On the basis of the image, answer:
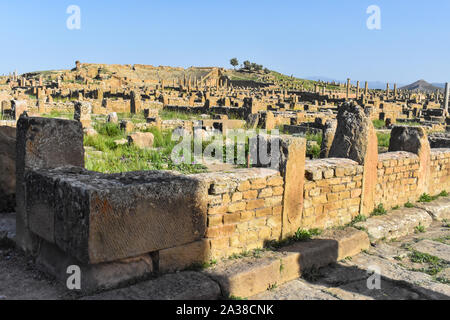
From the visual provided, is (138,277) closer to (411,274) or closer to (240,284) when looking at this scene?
(240,284)

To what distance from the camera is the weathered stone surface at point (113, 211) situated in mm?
3318

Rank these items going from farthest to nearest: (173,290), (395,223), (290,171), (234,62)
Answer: (234,62), (395,223), (290,171), (173,290)

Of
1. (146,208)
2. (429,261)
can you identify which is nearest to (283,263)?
(146,208)

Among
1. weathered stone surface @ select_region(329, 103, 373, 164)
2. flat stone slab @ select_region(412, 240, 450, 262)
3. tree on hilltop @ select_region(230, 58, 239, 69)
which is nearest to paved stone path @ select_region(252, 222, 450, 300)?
flat stone slab @ select_region(412, 240, 450, 262)

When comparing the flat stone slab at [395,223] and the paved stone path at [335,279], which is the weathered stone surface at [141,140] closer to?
the paved stone path at [335,279]

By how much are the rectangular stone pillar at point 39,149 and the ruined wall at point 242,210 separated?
1438mm

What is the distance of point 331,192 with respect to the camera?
18.5 ft

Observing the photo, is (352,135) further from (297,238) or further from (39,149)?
(39,149)

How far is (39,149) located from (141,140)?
20.2 ft

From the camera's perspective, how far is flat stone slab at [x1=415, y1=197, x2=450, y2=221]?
7.31m

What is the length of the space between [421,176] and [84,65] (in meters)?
73.1

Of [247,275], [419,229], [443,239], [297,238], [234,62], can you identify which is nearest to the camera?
[247,275]

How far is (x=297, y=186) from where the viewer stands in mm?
5070
